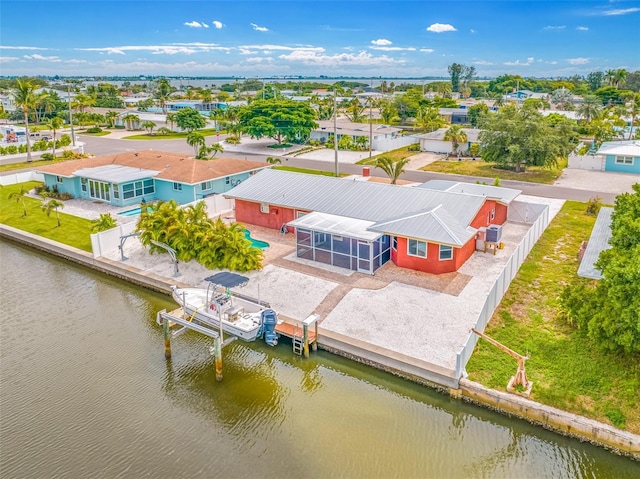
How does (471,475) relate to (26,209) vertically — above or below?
below

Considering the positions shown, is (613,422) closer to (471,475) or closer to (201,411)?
(471,475)

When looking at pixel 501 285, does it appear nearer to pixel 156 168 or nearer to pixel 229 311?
pixel 229 311

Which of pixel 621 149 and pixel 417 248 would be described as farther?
pixel 621 149

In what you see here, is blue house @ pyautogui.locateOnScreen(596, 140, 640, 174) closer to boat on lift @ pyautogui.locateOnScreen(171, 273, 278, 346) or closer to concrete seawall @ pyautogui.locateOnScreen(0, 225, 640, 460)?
concrete seawall @ pyautogui.locateOnScreen(0, 225, 640, 460)

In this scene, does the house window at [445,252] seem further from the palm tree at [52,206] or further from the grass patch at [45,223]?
the palm tree at [52,206]

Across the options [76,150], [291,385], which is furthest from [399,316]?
[76,150]

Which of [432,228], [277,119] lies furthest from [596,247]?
[277,119]
